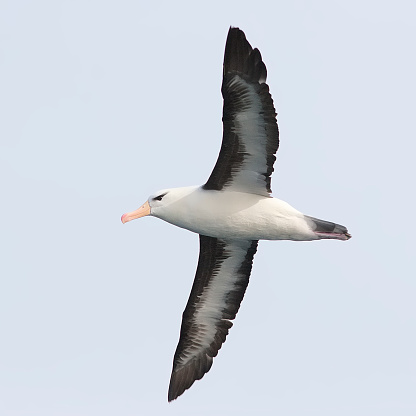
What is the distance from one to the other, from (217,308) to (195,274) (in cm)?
74

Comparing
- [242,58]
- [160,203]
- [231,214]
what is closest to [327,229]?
[231,214]

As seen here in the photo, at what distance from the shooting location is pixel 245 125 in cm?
1530

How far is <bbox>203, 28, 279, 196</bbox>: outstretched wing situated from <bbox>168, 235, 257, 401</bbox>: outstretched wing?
1.73 metres

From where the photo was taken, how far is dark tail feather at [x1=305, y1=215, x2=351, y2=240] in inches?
628

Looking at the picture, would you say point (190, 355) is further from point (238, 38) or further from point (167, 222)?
point (238, 38)

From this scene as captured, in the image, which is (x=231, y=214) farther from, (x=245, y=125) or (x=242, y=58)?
(x=242, y=58)

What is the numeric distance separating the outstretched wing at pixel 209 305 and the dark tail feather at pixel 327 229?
1.80 meters

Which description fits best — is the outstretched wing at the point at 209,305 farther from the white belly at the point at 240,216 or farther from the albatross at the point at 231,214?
the white belly at the point at 240,216

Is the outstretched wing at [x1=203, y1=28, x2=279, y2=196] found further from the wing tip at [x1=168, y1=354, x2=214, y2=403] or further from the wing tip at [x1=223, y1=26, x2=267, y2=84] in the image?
the wing tip at [x1=168, y1=354, x2=214, y2=403]

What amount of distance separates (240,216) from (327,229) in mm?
1358

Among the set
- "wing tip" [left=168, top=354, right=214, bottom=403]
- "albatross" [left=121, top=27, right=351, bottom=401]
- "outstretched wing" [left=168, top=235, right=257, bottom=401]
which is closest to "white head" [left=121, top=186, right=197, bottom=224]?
"albatross" [left=121, top=27, right=351, bottom=401]

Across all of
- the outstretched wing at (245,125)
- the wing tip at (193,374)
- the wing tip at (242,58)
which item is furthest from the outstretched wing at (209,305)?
the wing tip at (242,58)

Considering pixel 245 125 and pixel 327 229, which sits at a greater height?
pixel 245 125

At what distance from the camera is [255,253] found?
1773cm
